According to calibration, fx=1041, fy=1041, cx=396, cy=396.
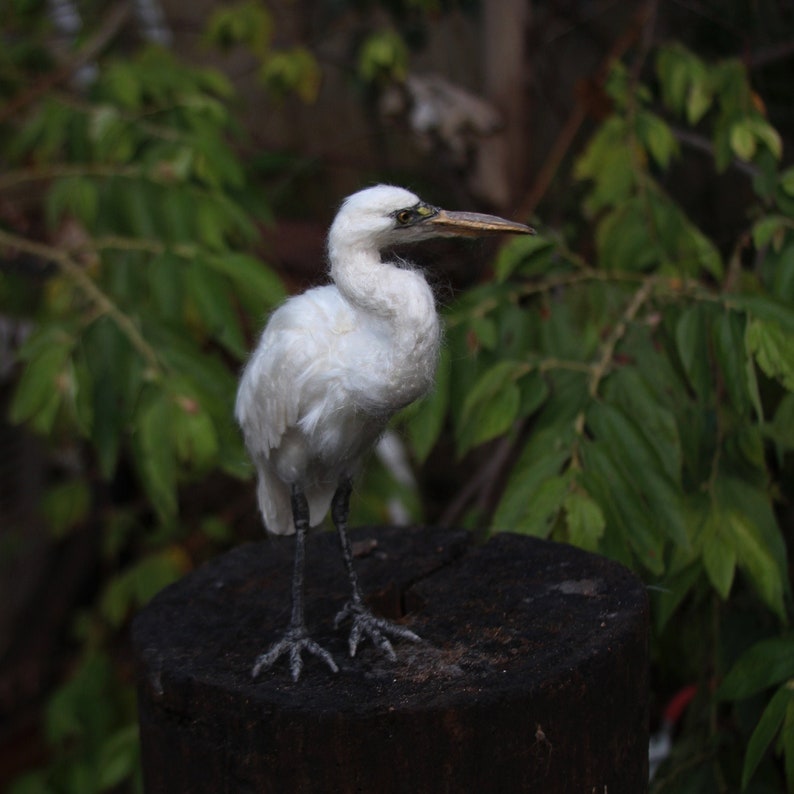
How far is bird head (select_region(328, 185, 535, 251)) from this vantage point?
153cm

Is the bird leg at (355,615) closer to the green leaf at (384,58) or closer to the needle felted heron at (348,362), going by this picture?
the needle felted heron at (348,362)

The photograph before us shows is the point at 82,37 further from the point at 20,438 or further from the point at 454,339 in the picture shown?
the point at 454,339

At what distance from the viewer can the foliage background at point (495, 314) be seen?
1.89m

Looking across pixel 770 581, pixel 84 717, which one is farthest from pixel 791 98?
pixel 84 717

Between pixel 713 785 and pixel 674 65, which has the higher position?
pixel 674 65

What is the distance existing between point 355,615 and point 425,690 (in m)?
0.27

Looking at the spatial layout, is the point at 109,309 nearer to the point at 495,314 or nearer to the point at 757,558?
the point at 495,314

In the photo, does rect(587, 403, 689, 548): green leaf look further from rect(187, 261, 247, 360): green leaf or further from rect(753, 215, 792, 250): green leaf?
A: rect(187, 261, 247, 360): green leaf

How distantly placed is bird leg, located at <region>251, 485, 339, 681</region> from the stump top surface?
0.05ft

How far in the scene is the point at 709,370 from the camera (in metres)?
1.93

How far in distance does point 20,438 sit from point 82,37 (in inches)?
73.8

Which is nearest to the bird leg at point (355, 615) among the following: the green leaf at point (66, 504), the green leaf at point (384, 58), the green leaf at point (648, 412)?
the green leaf at point (648, 412)

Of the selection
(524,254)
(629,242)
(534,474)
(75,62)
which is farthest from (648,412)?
(75,62)

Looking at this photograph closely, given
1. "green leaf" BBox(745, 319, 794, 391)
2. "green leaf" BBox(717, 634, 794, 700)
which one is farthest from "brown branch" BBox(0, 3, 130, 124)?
"green leaf" BBox(717, 634, 794, 700)
